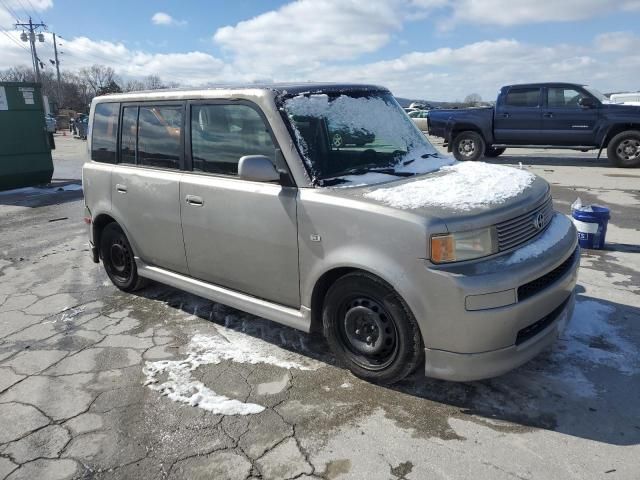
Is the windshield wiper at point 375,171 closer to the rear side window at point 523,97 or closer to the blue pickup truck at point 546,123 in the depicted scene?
the blue pickup truck at point 546,123

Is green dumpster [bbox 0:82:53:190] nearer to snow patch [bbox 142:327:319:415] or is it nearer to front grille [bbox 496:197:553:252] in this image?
snow patch [bbox 142:327:319:415]

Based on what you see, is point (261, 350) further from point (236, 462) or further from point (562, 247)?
point (562, 247)

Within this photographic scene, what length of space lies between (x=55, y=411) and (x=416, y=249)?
7.87ft

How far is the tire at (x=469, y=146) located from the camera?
1397 cm

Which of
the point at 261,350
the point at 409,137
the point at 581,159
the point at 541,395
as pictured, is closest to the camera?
the point at 541,395

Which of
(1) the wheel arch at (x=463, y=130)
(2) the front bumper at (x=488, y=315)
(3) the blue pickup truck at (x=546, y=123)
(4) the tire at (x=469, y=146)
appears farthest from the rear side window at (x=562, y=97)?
(2) the front bumper at (x=488, y=315)

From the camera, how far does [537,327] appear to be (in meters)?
2.97

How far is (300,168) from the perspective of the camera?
128 inches

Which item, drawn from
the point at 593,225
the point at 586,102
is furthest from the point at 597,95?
the point at 593,225

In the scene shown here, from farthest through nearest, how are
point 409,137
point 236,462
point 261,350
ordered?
point 409,137, point 261,350, point 236,462

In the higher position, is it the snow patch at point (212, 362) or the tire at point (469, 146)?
the tire at point (469, 146)

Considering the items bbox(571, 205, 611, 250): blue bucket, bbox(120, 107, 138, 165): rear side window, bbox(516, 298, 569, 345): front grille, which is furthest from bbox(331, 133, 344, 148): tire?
bbox(571, 205, 611, 250): blue bucket

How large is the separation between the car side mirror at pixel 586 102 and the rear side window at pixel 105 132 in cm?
1184

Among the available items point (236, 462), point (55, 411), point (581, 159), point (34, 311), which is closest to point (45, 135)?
point (34, 311)
